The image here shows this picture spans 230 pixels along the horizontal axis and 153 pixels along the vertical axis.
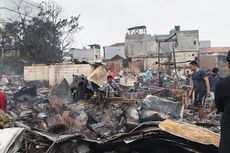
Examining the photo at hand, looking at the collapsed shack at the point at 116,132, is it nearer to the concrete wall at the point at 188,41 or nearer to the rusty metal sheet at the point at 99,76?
the rusty metal sheet at the point at 99,76

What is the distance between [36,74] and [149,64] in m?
22.5

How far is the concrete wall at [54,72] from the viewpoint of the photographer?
21652 millimetres

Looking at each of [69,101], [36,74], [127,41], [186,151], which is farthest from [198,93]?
[127,41]

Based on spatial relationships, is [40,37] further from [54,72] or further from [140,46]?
[140,46]

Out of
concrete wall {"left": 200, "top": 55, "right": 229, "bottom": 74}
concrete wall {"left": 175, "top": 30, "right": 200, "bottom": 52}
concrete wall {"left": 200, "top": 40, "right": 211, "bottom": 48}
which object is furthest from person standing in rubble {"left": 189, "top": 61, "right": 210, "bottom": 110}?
concrete wall {"left": 200, "top": 40, "right": 211, "bottom": 48}

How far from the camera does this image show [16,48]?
100 feet

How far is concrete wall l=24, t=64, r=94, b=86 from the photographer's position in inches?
852

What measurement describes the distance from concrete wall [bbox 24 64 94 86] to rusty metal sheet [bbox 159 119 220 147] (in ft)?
51.4

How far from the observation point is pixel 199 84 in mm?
10570

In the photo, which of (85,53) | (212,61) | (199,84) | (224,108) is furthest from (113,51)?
(224,108)

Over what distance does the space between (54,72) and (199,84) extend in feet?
44.6

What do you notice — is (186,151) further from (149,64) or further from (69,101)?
(149,64)

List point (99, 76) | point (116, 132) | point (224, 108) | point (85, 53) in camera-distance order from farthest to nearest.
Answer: point (85, 53)
point (99, 76)
point (116, 132)
point (224, 108)

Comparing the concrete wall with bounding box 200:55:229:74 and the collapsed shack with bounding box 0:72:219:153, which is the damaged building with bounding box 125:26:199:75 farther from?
the collapsed shack with bounding box 0:72:219:153
